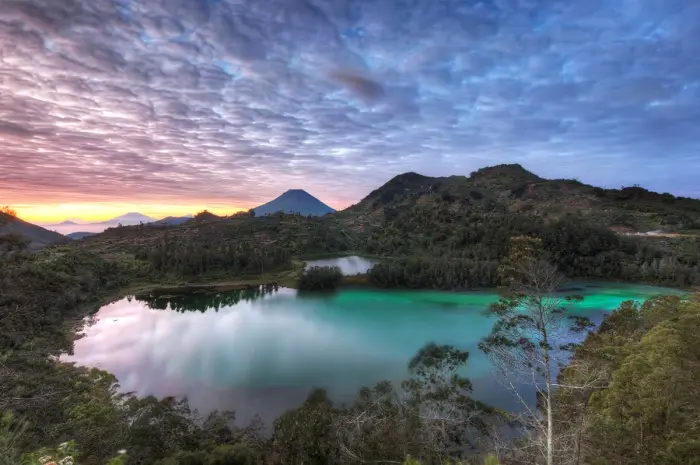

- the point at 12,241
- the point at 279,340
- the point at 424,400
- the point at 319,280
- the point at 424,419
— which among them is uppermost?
the point at 12,241

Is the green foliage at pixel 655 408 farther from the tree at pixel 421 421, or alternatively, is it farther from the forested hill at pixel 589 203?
the forested hill at pixel 589 203

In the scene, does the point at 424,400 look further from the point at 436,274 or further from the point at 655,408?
the point at 436,274

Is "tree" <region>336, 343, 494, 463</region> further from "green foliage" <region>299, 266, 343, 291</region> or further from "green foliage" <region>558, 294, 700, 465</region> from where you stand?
"green foliage" <region>299, 266, 343, 291</region>

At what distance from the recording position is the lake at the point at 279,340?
23406 millimetres

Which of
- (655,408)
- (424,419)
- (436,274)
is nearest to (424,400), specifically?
(424,419)

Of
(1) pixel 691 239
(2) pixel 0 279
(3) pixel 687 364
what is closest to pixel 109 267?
(2) pixel 0 279

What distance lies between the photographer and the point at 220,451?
488 inches

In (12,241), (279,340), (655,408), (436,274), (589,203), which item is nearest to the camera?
(655,408)

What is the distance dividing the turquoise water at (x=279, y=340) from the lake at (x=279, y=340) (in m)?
0.10

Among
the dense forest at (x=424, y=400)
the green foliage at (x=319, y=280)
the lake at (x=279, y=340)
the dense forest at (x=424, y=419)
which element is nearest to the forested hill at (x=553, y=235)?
the dense forest at (x=424, y=400)

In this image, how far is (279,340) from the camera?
34.0 metres

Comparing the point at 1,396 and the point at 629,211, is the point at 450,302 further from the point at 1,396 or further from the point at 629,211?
the point at 629,211

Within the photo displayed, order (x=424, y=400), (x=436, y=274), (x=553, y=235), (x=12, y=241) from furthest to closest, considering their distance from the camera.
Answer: (x=553, y=235), (x=436, y=274), (x=12, y=241), (x=424, y=400)

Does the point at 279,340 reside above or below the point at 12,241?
below
